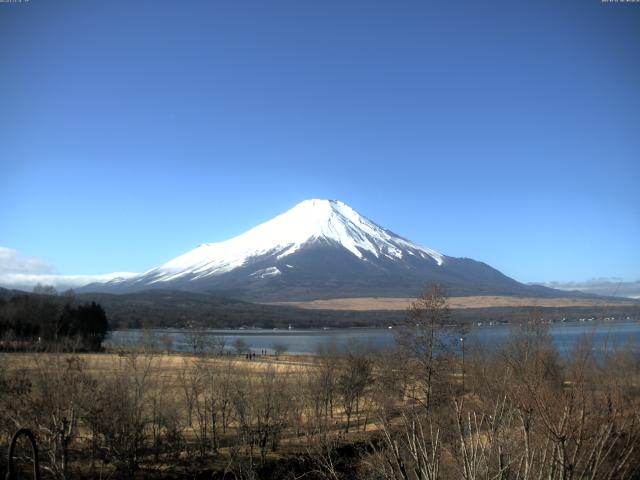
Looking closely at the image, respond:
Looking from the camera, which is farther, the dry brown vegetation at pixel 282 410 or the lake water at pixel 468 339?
the lake water at pixel 468 339

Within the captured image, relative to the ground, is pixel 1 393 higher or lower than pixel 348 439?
higher

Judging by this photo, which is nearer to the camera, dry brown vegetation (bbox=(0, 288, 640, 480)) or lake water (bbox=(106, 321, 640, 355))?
dry brown vegetation (bbox=(0, 288, 640, 480))

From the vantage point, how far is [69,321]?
68312 mm

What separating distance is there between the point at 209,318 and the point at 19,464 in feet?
450

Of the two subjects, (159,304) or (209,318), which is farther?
(159,304)

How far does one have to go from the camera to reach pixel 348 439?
86.5 feet

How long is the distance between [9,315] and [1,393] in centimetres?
6104

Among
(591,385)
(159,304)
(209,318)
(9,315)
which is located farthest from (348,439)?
(159,304)

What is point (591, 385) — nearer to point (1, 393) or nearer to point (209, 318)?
point (1, 393)

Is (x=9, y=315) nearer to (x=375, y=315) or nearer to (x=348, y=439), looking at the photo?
(x=348, y=439)

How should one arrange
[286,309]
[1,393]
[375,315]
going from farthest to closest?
[286,309]
[375,315]
[1,393]

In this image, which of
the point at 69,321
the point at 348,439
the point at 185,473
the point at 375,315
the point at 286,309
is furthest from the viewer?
the point at 286,309

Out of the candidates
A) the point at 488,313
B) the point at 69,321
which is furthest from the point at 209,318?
the point at 69,321

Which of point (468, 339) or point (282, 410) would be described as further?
point (468, 339)
